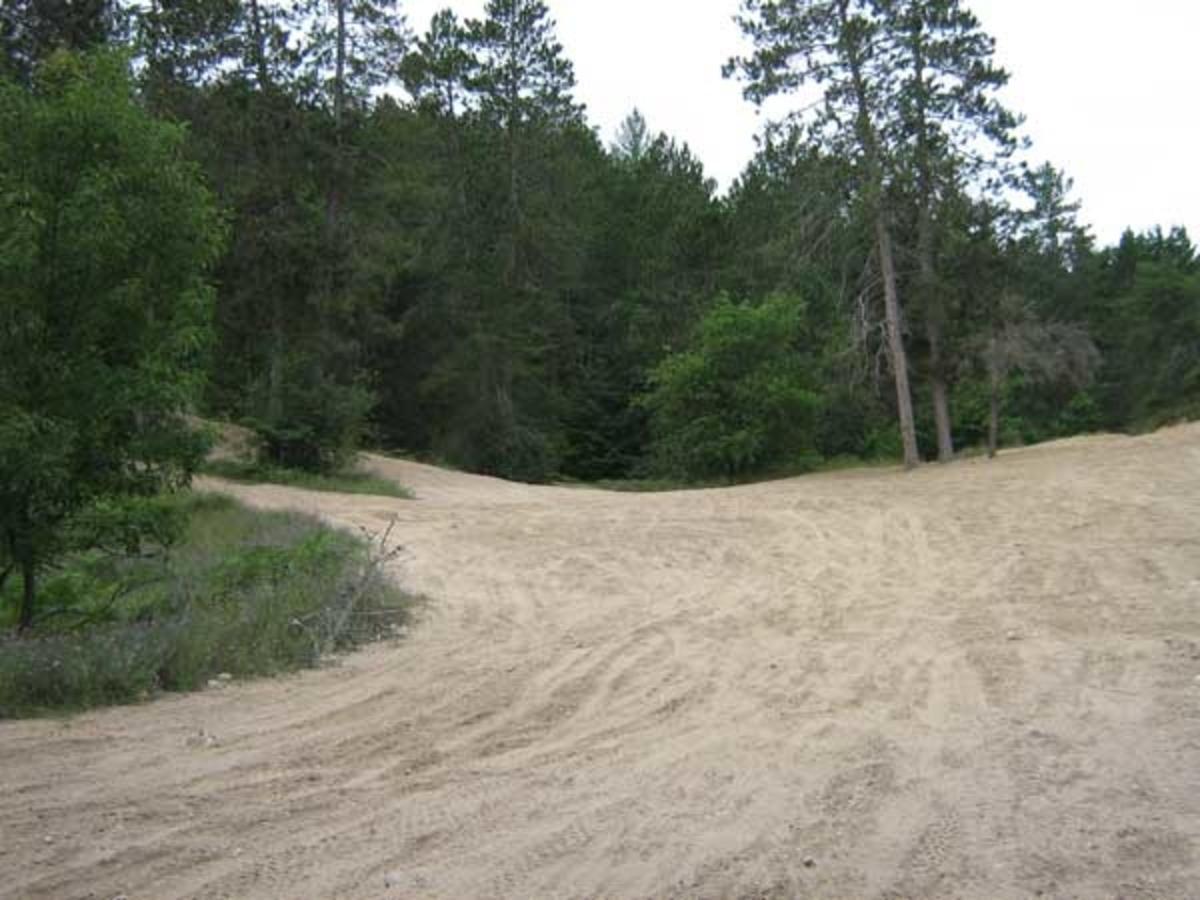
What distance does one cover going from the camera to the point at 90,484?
8297 mm

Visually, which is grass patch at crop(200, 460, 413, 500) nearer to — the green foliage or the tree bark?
the green foliage

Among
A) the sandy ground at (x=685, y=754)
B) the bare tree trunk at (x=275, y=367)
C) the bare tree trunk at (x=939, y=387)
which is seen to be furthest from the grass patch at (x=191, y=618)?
the bare tree trunk at (x=939, y=387)

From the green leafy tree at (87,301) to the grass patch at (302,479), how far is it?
45.1ft

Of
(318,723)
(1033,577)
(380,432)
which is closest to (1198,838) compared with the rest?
(318,723)

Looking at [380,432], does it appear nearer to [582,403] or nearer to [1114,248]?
[582,403]

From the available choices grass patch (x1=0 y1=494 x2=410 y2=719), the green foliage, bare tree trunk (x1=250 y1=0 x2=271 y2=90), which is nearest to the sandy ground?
grass patch (x1=0 y1=494 x2=410 y2=719)

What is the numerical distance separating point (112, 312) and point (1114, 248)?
229ft

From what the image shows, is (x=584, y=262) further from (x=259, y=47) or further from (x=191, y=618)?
(x=191, y=618)

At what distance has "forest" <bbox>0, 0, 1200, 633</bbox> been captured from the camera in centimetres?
820

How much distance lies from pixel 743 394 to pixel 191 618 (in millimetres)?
24285

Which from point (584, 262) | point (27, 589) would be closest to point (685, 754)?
point (27, 589)

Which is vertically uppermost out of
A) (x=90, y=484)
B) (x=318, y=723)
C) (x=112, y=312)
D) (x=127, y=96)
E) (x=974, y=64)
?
(x=974, y=64)

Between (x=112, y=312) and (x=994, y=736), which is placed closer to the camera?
(x=994, y=736)

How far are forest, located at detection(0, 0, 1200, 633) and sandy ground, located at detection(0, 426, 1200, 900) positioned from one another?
10.1 ft
